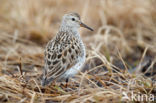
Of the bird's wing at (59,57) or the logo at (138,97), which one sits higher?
the bird's wing at (59,57)

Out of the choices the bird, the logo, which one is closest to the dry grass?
the bird

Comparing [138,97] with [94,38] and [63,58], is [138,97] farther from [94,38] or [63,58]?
[94,38]

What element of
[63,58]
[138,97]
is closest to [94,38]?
[63,58]

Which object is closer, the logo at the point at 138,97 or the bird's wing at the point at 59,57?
the logo at the point at 138,97

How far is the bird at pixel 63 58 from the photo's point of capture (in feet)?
13.8

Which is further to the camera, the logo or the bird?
the bird

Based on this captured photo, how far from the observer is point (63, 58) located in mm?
4363

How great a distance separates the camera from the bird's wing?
4.23m

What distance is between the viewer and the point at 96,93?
3723 millimetres

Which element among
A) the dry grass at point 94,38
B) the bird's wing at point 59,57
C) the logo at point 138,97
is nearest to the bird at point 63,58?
the bird's wing at point 59,57

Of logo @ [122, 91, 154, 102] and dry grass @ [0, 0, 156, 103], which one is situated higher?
dry grass @ [0, 0, 156, 103]

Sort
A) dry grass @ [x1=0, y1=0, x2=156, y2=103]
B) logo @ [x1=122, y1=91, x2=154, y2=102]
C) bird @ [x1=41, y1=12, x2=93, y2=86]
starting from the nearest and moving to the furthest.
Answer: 1. logo @ [x1=122, y1=91, x2=154, y2=102]
2. bird @ [x1=41, y1=12, x2=93, y2=86]
3. dry grass @ [x1=0, y1=0, x2=156, y2=103]

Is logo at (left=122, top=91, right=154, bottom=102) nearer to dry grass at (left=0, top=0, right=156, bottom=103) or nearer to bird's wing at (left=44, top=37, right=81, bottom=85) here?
dry grass at (left=0, top=0, right=156, bottom=103)

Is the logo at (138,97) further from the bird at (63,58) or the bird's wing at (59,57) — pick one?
the bird's wing at (59,57)
